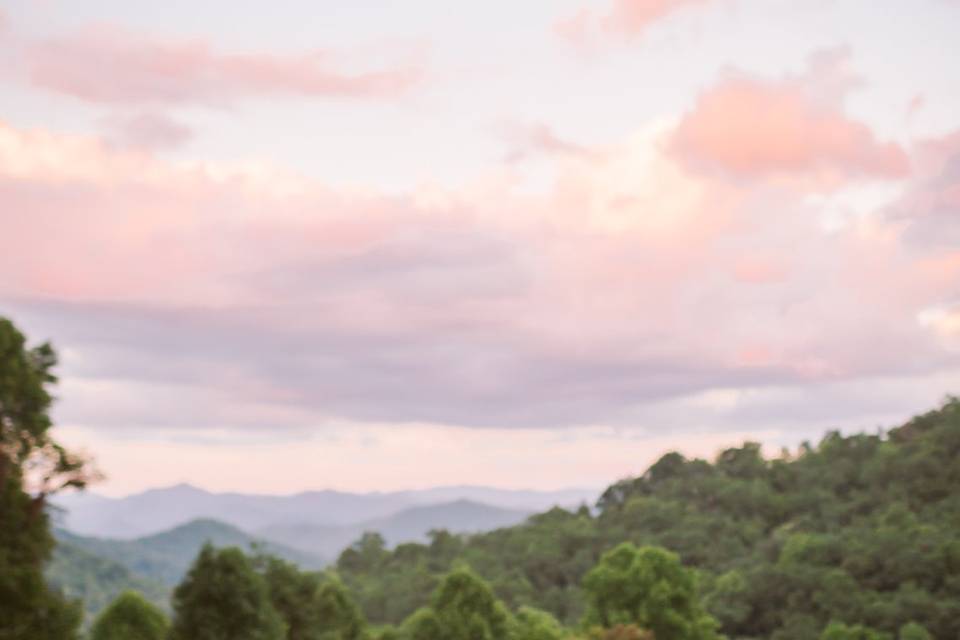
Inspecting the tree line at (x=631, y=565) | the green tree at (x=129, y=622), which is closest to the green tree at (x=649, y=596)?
the tree line at (x=631, y=565)

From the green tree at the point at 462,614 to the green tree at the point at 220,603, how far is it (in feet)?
54.0

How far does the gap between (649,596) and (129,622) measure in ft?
92.0

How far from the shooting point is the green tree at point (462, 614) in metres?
48.6

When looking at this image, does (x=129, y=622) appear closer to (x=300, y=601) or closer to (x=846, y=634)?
(x=300, y=601)

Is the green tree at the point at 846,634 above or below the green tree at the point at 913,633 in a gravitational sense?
above

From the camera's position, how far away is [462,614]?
4900 cm

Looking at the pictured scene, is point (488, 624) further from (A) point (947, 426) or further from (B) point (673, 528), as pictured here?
(A) point (947, 426)

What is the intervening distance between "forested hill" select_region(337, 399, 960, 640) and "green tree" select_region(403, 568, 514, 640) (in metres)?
40.0

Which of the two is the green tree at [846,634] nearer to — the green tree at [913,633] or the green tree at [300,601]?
the green tree at [913,633]

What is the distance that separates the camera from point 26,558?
2828cm

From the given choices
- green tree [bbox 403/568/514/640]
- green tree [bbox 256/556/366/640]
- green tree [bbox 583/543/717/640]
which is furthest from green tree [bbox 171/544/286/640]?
green tree [bbox 583/543/717/640]

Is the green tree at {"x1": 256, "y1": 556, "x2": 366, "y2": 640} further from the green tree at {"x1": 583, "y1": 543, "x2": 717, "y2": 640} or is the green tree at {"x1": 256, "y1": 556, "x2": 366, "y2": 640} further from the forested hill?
the forested hill

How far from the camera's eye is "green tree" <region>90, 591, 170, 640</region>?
132ft

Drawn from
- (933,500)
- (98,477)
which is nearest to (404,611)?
(933,500)
